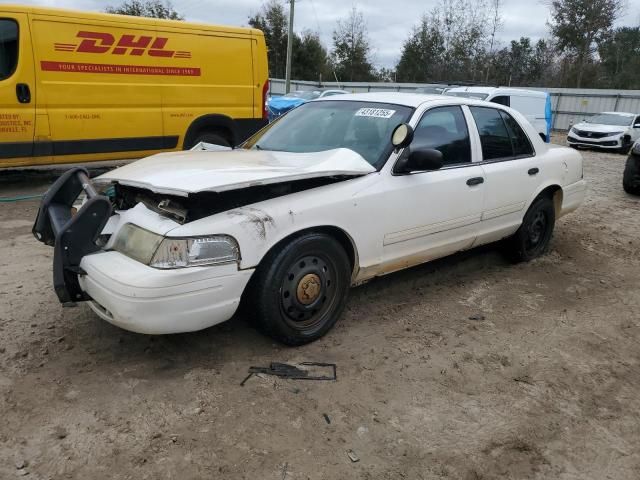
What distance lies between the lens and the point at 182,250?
2.81 m

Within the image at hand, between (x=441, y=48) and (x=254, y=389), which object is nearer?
(x=254, y=389)

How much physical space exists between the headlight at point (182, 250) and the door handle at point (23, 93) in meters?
5.31

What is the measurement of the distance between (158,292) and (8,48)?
595 cm

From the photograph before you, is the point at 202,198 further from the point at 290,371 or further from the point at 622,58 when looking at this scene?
the point at 622,58

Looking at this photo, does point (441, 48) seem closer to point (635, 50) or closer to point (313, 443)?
point (635, 50)

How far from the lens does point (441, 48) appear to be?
139 feet

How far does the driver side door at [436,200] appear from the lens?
3.74m

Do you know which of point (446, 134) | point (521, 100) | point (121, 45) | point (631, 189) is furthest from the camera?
point (521, 100)

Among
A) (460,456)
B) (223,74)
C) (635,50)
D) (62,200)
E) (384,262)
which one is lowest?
(460,456)

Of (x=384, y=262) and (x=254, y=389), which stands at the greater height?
(x=384, y=262)

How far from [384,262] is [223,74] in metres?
6.05

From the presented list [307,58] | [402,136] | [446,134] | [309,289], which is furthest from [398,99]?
[307,58]

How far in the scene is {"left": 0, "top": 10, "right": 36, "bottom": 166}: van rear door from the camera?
6.88 meters

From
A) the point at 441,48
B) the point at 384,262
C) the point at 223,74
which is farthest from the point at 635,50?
the point at 384,262
